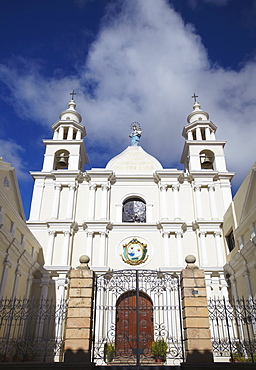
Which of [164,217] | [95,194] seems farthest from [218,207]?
[95,194]

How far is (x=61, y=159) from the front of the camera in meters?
21.4

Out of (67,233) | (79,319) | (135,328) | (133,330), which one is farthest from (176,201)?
(79,319)

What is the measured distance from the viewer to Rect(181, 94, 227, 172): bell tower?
824 inches

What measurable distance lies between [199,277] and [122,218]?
9.92 meters

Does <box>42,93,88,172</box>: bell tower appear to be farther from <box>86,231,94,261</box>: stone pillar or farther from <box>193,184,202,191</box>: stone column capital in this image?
<box>193,184,202,191</box>: stone column capital

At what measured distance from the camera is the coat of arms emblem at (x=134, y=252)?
695 inches

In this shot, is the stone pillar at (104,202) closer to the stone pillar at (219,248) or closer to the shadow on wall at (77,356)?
the stone pillar at (219,248)

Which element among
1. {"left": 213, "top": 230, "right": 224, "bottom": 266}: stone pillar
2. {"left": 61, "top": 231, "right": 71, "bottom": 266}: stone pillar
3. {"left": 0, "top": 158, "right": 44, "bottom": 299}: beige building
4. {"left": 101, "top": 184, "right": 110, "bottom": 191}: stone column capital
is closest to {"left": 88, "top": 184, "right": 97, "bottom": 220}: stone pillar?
{"left": 101, "top": 184, "right": 110, "bottom": 191}: stone column capital

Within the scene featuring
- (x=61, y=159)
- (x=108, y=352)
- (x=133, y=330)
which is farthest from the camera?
(x=61, y=159)

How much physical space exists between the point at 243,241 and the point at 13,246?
410 inches

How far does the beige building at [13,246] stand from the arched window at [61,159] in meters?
5.78

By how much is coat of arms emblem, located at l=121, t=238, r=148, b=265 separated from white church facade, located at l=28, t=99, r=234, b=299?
5 centimetres

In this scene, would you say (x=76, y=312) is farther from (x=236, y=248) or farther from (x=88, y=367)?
(x=236, y=248)

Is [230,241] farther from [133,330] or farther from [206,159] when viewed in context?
[133,330]
